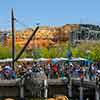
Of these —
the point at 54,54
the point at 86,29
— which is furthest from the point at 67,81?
the point at 86,29

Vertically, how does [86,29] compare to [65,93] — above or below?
above

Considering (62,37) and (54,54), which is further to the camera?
(62,37)

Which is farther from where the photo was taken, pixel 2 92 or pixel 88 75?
pixel 2 92

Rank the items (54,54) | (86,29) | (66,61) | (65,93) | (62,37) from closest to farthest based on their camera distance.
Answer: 1. (65,93)
2. (66,61)
3. (54,54)
4. (86,29)
5. (62,37)

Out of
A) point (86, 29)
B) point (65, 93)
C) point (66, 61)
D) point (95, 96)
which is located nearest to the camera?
point (95, 96)

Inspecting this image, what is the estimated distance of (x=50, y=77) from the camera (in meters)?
40.7

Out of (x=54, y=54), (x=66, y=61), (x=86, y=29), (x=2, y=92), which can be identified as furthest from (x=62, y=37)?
(x=2, y=92)

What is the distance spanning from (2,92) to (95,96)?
326 inches

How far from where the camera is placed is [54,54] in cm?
9550

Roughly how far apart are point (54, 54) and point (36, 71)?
56632mm

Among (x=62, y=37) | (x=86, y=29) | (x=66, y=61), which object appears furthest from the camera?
(x=62, y=37)

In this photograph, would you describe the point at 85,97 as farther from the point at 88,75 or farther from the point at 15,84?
the point at 15,84

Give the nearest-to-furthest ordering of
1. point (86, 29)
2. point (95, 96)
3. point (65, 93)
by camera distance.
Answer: point (95, 96), point (65, 93), point (86, 29)

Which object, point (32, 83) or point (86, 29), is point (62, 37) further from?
point (32, 83)
